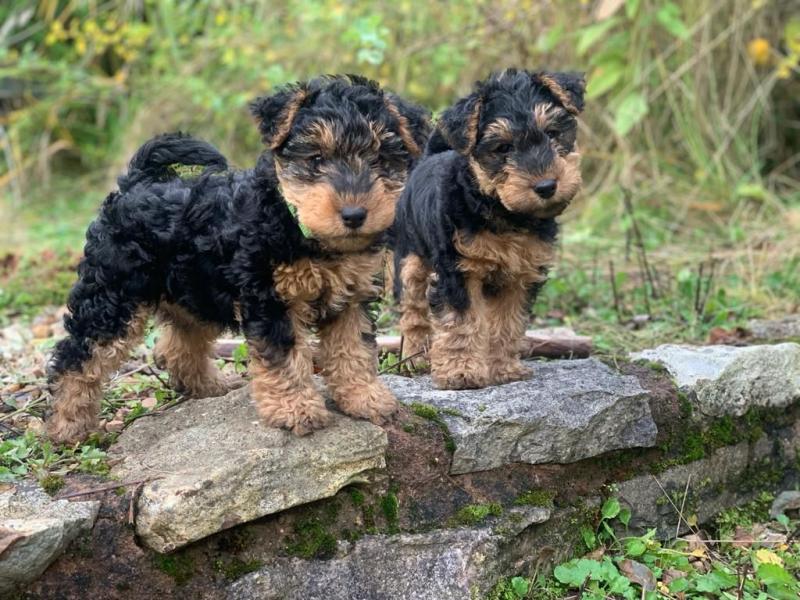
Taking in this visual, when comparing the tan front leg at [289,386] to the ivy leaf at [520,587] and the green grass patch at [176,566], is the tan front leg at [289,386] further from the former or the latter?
the ivy leaf at [520,587]

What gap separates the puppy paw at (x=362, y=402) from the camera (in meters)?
4.64

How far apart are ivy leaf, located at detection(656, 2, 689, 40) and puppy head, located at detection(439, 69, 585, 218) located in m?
5.09

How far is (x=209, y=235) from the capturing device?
4.44m

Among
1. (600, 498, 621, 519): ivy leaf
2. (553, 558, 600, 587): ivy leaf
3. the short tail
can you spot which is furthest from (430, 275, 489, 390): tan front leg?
the short tail

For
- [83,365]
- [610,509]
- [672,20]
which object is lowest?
[610,509]

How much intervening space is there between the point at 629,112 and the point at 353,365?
6.42 metres

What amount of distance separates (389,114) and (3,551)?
235 centimetres

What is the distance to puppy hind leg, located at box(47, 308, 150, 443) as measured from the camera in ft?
15.0

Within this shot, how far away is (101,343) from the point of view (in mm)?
4555

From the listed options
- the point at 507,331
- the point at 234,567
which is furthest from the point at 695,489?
the point at 234,567

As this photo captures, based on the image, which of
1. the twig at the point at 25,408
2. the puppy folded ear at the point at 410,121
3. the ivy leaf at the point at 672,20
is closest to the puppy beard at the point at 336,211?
the puppy folded ear at the point at 410,121

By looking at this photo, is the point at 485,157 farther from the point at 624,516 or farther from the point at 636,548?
the point at 636,548

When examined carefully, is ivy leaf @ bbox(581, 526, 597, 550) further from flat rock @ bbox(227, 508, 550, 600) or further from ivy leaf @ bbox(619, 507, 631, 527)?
flat rock @ bbox(227, 508, 550, 600)

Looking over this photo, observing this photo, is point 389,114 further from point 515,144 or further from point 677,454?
point 677,454
